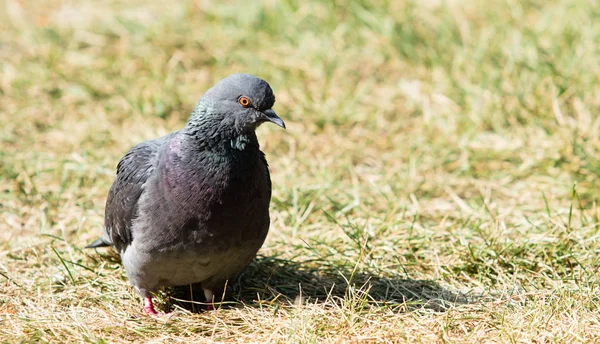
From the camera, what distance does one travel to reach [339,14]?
28.9 feet

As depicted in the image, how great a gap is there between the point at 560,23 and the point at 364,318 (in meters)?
5.27

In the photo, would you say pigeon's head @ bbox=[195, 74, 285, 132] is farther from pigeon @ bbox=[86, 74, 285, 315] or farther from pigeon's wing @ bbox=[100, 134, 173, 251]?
pigeon's wing @ bbox=[100, 134, 173, 251]

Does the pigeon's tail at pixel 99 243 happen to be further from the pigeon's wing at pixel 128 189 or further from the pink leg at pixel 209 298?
the pink leg at pixel 209 298

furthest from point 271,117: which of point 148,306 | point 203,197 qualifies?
point 148,306

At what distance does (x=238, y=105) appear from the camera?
4215mm

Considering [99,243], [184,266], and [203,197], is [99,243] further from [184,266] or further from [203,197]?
[203,197]

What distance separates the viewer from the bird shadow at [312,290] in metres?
4.45

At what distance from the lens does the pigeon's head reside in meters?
4.21

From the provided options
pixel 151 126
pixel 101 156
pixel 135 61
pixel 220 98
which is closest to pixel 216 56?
pixel 135 61

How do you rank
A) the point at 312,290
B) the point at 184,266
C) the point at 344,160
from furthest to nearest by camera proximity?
the point at 344,160 → the point at 312,290 → the point at 184,266

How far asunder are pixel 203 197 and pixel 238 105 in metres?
0.54

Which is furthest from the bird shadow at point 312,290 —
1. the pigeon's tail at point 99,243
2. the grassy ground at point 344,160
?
the pigeon's tail at point 99,243

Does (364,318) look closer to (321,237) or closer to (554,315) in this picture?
(554,315)

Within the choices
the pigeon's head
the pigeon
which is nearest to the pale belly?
the pigeon
